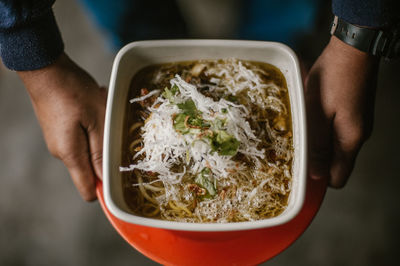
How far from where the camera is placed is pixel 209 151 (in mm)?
898

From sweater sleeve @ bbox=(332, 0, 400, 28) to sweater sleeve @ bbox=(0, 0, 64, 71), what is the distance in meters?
0.85

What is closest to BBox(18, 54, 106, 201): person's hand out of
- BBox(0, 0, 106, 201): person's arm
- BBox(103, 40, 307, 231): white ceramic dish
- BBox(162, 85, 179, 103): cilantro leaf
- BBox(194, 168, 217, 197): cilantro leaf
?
BBox(0, 0, 106, 201): person's arm

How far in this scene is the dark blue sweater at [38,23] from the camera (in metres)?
0.89

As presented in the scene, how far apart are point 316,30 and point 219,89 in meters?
1.33

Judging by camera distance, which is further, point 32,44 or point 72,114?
point 72,114

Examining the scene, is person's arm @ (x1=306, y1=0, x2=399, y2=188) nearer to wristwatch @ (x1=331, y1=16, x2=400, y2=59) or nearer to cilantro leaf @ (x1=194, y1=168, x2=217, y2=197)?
wristwatch @ (x1=331, y1=16, x2=400, y2=59)

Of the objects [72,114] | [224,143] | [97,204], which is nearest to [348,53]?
[224,143]

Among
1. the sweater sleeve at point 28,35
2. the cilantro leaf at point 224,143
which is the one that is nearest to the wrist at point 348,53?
the cilantro leaf at point 224,143

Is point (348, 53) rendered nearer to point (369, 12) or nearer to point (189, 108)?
point (369, 12)

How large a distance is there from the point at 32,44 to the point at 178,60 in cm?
44

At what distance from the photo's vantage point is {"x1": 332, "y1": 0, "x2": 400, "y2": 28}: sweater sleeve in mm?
886

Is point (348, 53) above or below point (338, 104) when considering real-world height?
above

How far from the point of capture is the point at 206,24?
86.9 inches

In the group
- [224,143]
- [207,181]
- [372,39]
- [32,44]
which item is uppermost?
[32,44]
